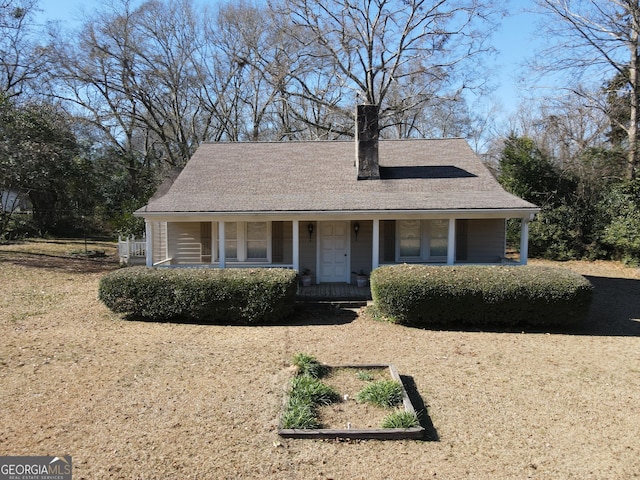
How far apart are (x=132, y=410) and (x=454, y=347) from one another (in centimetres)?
570

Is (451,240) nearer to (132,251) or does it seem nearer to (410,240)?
(410,240)

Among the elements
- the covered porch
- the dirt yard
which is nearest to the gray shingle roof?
the covered porch

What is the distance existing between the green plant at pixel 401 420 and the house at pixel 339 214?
23.7 ft

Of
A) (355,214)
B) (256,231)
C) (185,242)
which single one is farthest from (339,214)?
(185,242)

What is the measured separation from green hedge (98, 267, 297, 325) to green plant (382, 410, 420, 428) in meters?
5.16

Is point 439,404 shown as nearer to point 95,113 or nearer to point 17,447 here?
point 17,447

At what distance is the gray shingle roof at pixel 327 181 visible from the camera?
1216cm

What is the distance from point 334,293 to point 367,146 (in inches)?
203

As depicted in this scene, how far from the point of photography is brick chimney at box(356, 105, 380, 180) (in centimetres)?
1416

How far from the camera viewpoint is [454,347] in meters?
8.38

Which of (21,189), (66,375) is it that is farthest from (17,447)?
(21,189)

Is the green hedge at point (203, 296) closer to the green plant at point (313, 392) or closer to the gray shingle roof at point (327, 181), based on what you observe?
the gray shingle roof at point (327, 181)

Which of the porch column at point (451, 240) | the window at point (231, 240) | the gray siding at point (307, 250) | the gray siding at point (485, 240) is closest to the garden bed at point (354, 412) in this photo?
the porch column at point (451, 240)

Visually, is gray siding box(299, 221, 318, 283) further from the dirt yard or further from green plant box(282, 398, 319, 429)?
green plant box(282, 398, 319, 429)
